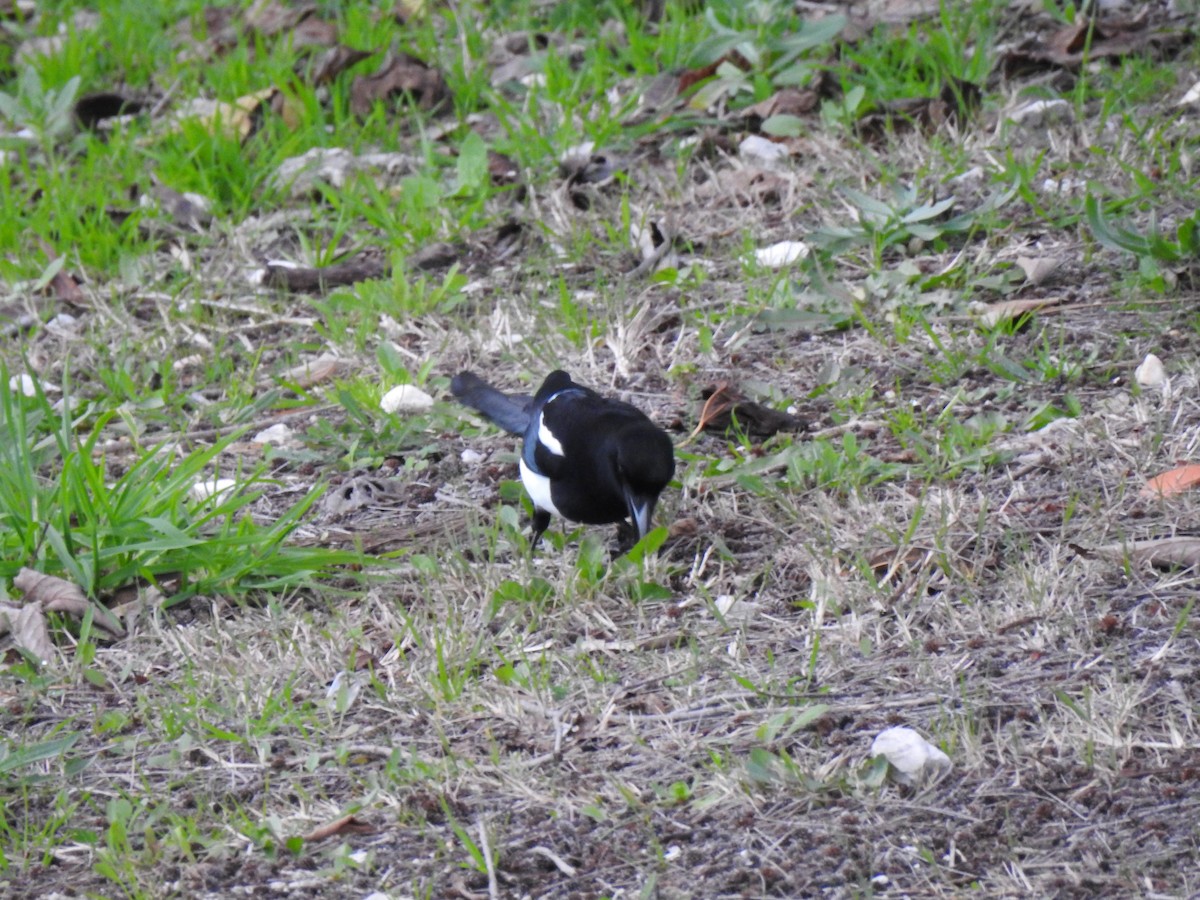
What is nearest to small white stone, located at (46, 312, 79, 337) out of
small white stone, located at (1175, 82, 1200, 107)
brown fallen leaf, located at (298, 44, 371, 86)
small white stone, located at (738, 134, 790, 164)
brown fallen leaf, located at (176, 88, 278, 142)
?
brown fallen leaf, located at (176, 88, 278, 142)

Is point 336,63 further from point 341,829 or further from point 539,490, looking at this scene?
point 341,829

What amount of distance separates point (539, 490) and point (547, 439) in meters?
0.13

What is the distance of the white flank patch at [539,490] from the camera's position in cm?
359

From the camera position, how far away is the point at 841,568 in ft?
10.8

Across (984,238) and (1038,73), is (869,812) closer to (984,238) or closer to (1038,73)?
(984,238)

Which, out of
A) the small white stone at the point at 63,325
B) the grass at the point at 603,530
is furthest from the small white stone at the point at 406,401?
the small white stone at the point at 63,325

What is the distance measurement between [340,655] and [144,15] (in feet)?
16.2

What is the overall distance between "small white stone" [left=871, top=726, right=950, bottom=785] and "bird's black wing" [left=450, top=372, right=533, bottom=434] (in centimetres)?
162

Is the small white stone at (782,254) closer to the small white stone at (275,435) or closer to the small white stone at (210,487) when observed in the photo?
the small white stone at (275,435)

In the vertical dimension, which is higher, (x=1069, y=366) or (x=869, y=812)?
(x=869, y=812)

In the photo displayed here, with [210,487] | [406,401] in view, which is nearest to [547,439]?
[406,401]

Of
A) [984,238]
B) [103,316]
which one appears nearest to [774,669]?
[984,238]

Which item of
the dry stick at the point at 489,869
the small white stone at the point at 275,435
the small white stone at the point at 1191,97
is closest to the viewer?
the dry stick at the point at 489,869

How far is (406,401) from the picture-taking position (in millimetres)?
4348
